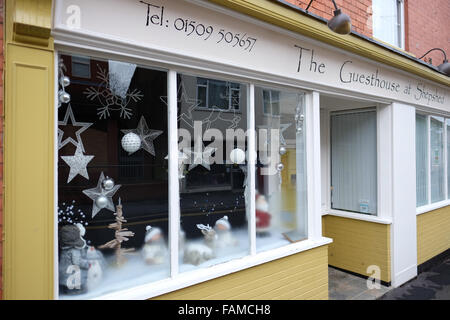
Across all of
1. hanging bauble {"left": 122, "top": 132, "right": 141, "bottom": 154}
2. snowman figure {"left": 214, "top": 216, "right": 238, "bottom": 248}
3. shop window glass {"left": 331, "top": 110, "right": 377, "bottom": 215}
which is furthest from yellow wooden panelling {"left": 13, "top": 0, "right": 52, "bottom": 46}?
shop window glass {"left": 331, "top": 110, "right": 377, "bottom": 215}

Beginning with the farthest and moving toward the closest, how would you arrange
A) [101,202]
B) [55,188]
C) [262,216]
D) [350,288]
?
[350,288] → [262,216] → [101,202] → [55,188]

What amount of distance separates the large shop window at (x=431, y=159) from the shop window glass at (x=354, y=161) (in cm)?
134

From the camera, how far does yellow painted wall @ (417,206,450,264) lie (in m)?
5.88

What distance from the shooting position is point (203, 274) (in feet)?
9.86

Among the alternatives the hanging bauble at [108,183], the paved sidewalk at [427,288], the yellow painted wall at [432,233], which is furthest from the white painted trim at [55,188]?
the yellow painted wall at [432,233]

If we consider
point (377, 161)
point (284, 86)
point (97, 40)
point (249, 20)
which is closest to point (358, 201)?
point (377, 161)

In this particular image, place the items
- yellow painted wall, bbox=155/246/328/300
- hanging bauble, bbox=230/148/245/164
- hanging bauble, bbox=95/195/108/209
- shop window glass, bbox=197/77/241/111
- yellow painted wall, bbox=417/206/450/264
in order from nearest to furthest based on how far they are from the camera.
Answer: hanging bauble, bbox=95/195/108/209 < yellow painted wall, bbox=155/246/328/300 < shop window glass, bbox=197/77/241/111 < hanging bauble, bbox=230/148/245/164 < yellow painted wall, bbox=417/206/450/264

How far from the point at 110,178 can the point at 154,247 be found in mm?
745

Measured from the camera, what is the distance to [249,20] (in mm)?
3170

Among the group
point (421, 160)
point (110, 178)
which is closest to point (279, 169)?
point (110, 178)

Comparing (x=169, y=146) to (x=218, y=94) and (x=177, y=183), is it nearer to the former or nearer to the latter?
(x=177, y=183)

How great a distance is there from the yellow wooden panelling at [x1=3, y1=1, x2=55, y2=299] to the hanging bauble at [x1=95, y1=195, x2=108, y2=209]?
0.46 m

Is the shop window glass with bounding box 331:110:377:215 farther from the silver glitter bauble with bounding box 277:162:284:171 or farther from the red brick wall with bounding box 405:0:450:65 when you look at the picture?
the silver glitter bauble with bounding box 277:162:284:171
